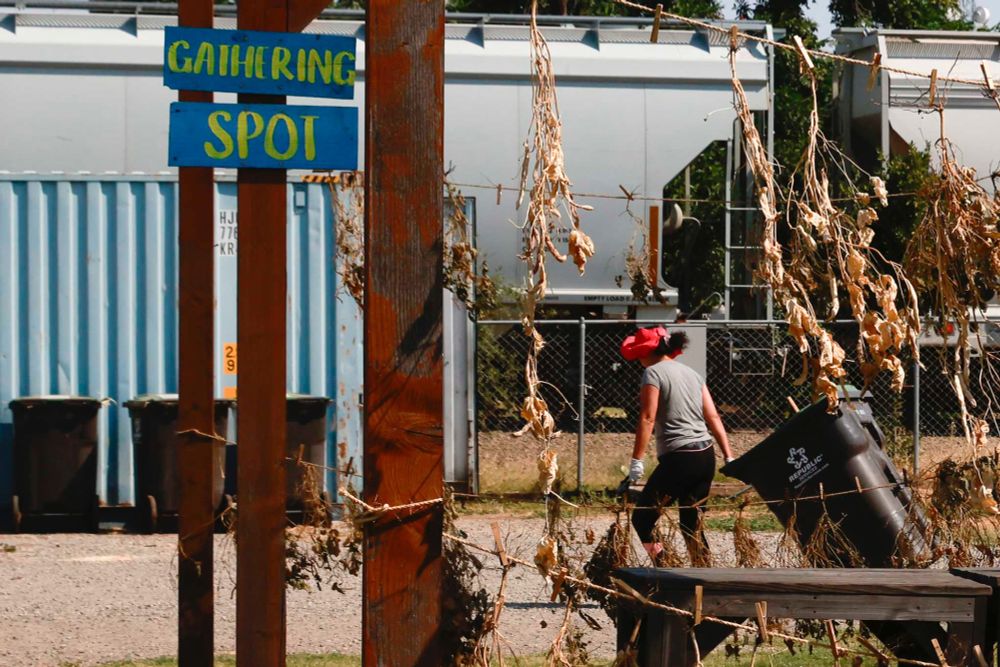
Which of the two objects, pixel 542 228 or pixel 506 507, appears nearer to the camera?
pixel 542 228

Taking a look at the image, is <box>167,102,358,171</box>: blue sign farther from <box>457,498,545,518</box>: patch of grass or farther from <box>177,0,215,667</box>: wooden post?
<box>457,498,545,518</box>: patch of grass

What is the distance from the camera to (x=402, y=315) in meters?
3.61

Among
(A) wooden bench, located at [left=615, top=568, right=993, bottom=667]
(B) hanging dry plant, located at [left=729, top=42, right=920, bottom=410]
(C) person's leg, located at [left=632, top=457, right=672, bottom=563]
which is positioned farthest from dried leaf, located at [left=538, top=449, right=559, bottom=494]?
(C) person's leg, located at [left=632, top=457, right=672, bottom=563]

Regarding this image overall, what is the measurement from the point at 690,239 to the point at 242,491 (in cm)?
1157

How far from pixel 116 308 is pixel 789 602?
7860mm

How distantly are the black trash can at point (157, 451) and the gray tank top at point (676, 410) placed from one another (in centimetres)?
387

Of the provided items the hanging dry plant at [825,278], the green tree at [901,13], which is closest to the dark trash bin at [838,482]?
the hanging dry plant at [825,278]

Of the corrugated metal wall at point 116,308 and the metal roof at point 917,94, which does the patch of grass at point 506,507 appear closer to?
the corrugated metal wall at point 116,308

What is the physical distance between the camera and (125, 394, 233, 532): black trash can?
10.2 meters

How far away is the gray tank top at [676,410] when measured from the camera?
775cm

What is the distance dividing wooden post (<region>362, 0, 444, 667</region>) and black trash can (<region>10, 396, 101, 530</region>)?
7192 mm

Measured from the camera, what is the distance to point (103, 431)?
10.6 m

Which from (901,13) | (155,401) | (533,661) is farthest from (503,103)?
(901,13)

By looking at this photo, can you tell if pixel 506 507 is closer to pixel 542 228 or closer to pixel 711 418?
pixel 711 418
